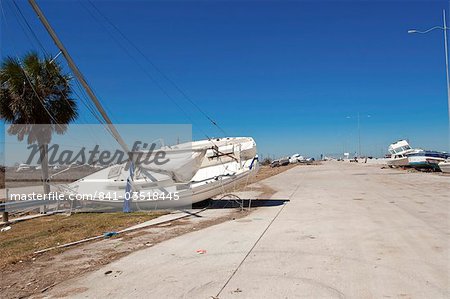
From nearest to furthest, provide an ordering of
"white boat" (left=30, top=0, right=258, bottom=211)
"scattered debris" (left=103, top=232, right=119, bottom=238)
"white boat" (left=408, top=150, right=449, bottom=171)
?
"scattered debris" (left=103, top=232, right=119, bottom=238), "white boat" (left=30, top=0, right=258, bottom=211), "white boat" (left=408, top=150, right=449, bottom=171)

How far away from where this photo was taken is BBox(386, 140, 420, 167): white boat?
150ft

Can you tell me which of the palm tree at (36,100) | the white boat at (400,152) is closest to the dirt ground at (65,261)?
the palm tree at (36,100)

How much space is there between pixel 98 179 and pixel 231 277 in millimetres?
12036

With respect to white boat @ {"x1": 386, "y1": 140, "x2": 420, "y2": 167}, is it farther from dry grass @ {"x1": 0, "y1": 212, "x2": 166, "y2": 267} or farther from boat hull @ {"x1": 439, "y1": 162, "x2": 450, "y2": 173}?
dry grass @ {"x1": 0, "y1": 212, "x2": 166, "y2": 267}

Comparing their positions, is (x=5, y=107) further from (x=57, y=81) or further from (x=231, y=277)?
(x=231, y=277)

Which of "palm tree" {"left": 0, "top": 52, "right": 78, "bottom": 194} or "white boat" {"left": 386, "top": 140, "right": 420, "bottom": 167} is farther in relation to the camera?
"white boat" {"left": 386, "top": 140, "right": 420, "bottom": 167}

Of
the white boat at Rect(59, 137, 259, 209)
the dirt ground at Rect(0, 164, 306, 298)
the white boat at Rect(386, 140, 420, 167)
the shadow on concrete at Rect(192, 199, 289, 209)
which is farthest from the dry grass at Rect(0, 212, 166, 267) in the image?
the white boat at Rect(386, 140, 420, 167)

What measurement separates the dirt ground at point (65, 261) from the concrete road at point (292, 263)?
14.6 inches

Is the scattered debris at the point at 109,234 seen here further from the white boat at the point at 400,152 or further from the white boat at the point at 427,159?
the white boat at the point at 400,152

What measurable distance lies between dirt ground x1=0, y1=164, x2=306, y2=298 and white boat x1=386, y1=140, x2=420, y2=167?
41.3 metres

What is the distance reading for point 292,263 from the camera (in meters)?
6.36

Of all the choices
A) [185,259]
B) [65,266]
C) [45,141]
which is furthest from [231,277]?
[45,141]

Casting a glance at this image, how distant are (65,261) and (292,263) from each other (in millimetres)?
4030

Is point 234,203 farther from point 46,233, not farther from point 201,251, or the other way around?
point 201,251
